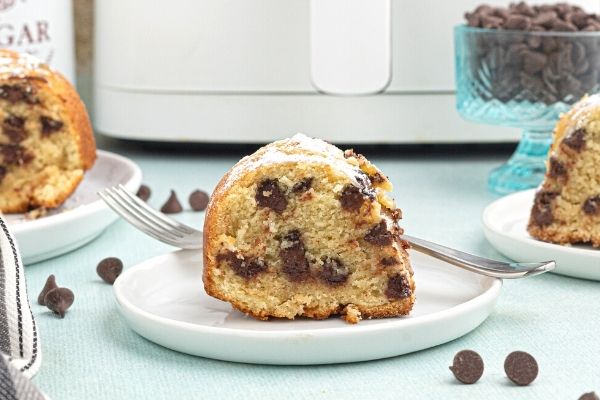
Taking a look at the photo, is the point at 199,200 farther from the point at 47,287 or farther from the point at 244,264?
the point at 244,264

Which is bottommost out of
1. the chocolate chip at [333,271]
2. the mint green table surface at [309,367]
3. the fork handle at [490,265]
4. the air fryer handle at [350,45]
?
the mint green table surface at [309,367]

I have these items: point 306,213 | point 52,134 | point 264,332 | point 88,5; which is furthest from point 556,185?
point 88,5

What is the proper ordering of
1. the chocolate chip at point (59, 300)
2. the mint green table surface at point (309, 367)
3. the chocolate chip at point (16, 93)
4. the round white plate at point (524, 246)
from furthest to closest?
the chocolate chip at point (16, 93) < the round white plate at point (524, 246) < the chocolate chip at point (59, 300) < the mint green table surface at point (309, 367)

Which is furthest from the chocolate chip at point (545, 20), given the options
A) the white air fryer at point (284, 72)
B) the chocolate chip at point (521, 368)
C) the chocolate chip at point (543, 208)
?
the chocolate chip at point (521, 368)

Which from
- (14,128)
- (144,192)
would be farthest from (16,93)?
(144,192)

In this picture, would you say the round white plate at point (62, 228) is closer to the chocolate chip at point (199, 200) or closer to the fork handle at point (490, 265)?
the chocolate chip at point (199, 200)

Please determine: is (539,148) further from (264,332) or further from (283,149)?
(264,332)

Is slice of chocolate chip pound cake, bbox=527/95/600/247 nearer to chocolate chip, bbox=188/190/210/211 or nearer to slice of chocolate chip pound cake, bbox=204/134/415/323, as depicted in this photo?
slice of chocolate chip pound cake, bbox=204/134/415/323
